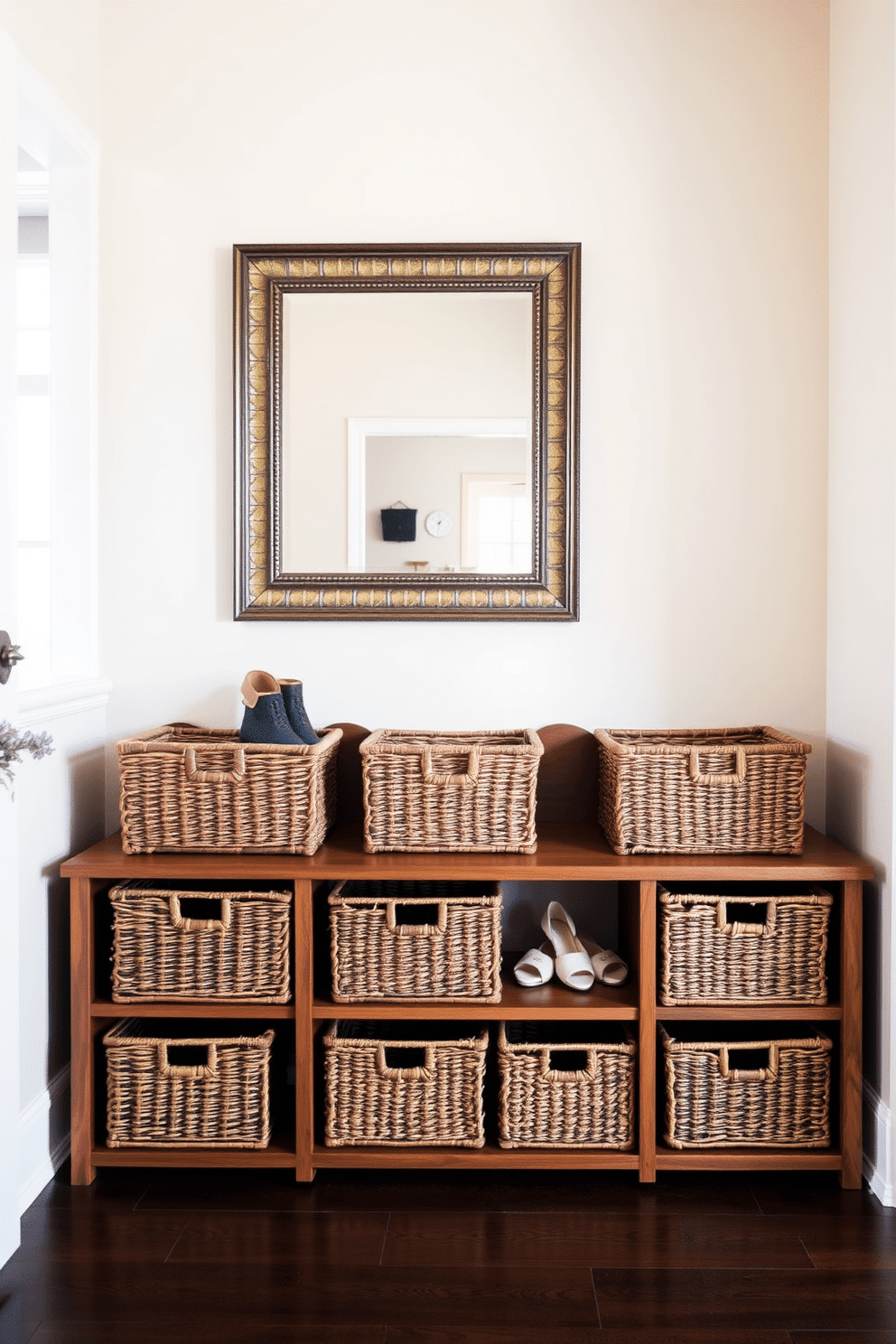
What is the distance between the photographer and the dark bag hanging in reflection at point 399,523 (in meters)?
2.37

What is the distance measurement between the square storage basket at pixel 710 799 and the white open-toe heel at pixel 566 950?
0.86ft

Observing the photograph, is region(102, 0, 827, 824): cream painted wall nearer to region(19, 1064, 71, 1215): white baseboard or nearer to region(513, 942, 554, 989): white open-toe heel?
region(513, 942, 554, 989): white open-toe heel

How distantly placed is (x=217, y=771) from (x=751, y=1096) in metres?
1.25

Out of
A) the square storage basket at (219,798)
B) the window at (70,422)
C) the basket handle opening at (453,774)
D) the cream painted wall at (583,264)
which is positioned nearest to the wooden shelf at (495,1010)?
the square storage basket at (219,798)

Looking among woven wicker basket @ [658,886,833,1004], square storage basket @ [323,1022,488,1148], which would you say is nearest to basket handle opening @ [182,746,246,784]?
square storage basket @ [323,1022,488,1148]

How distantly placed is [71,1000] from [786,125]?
8.16 ft

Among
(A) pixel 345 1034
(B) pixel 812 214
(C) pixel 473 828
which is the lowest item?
(A) pixel 345 1034

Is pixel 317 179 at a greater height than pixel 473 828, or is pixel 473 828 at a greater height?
pixel 317 179

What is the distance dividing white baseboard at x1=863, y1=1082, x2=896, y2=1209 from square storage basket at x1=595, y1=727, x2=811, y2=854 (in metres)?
0.54

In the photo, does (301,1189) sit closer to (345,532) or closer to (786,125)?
(345,532)

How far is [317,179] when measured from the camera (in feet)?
7.75

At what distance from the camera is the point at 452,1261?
1771 mm

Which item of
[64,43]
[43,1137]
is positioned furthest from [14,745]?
[64,43]

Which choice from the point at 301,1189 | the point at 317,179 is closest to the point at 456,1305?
the point at 301,1189
